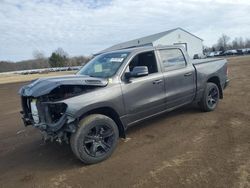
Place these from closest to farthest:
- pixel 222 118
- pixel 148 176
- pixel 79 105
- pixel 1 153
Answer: pixel 148 176 → pixel 79 105 → pixel 1 153 → pixel 222 118

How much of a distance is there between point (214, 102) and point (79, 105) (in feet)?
14.4

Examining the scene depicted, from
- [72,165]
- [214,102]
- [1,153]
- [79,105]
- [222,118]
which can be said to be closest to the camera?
[79,105]

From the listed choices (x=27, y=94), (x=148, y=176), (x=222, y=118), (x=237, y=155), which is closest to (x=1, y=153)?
(x=27, y=94)

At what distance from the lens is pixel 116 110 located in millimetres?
5027

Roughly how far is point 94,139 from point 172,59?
9.19 feet

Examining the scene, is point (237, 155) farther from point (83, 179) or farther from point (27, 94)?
point (27, 94)

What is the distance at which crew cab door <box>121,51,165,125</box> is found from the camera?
5258 millimetres

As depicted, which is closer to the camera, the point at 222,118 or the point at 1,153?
the point at 1,153

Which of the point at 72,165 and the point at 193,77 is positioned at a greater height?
the point at 193,77

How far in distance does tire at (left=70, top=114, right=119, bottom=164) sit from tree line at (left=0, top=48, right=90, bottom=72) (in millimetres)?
99043

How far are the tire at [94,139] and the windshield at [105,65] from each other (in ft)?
3.19

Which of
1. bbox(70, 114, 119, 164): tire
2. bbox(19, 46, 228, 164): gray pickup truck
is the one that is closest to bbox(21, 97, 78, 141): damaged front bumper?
bbox(19, 46, 228, 164): gray pickup truck

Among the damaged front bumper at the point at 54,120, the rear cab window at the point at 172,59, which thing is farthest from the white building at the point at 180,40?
the damaged front bumper at the point at 54,120

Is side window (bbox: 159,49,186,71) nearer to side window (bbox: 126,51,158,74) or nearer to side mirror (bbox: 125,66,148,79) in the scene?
side window (bbox: 126,51,158,74)
